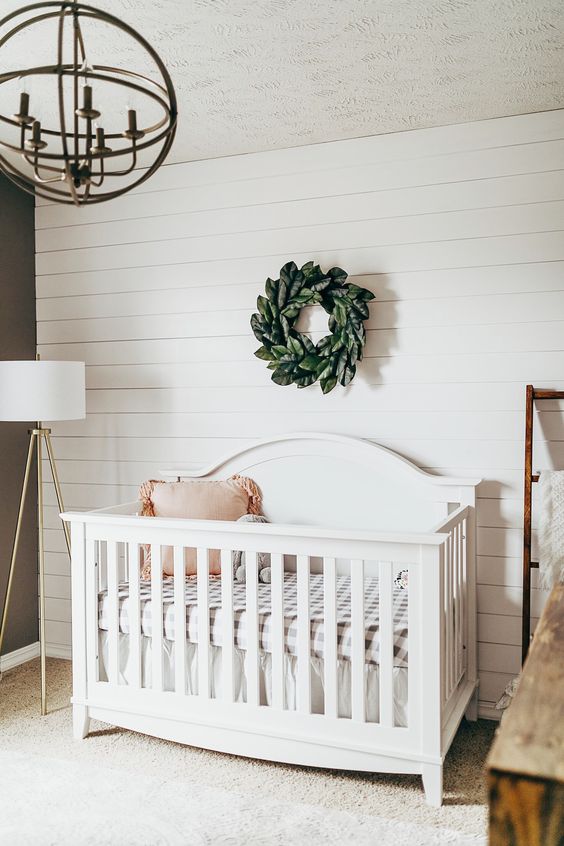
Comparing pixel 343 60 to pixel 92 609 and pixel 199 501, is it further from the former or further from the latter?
pixel 92 609

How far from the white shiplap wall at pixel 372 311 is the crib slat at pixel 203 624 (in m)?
0.93

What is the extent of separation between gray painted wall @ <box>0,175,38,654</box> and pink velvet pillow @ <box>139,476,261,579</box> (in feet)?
2.53

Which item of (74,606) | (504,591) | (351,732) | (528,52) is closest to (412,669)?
(351,732)

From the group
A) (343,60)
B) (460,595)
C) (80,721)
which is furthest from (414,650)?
(343,60)

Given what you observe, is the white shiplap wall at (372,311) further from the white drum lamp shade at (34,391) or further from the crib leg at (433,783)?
the crib leg at (433,783)

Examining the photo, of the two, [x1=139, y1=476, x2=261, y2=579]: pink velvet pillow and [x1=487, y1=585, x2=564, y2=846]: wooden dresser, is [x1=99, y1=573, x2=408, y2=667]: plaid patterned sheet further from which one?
[x1=487, y1=585, x2=564, y2=846]: wooden dresser

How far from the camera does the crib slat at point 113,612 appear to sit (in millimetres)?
2785

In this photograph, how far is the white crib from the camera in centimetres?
235

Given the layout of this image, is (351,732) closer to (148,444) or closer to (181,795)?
(181,795)

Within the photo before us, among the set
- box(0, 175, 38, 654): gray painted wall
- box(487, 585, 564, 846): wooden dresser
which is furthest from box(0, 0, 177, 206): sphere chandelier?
box(487, 585, 564, 846): wooden dresser

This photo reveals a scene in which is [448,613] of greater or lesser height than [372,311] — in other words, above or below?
below

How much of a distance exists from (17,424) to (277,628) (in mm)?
1872

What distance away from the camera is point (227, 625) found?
258 cm

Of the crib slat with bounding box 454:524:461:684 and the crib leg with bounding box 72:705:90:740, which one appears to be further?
the crib leg with bounding box 72:705:90:740
